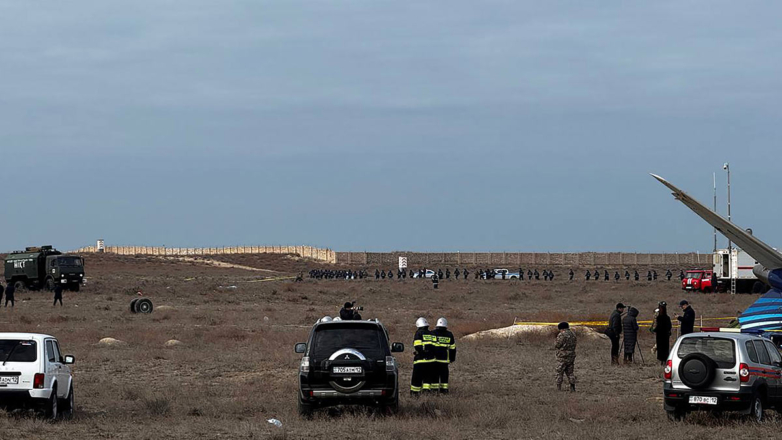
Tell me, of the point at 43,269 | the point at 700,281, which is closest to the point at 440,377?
the point at 43,269

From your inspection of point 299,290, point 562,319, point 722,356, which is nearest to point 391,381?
point 722,356

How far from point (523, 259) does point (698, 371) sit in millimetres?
133807

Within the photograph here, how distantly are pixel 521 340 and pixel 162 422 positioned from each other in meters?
17.9

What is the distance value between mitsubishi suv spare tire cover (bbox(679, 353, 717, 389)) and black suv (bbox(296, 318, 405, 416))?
4.72m

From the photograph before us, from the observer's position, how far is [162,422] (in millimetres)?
16328

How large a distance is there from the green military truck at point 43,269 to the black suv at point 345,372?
50.3 m

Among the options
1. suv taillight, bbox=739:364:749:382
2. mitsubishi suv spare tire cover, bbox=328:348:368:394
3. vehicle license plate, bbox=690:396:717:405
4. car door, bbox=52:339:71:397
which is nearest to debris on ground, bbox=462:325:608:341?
mitsubishi suv spare tire cover, bbox=328:348:368:394

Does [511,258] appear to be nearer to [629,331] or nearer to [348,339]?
[629,331]

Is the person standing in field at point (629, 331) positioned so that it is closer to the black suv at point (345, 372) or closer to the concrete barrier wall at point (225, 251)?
the black suv at point (345, 372)

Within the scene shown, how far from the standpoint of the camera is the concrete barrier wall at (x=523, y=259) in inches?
5610

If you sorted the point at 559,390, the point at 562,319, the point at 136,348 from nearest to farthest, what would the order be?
1. the point at 559,390
2. the point at 136,348
3. the point at 562,319

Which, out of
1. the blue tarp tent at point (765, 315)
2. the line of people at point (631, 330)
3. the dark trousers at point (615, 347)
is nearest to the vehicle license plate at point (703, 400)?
the blue tarp tent at point (765, 315)

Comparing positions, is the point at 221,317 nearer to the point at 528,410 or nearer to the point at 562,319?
the point at 562,319

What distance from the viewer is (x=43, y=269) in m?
63.9
